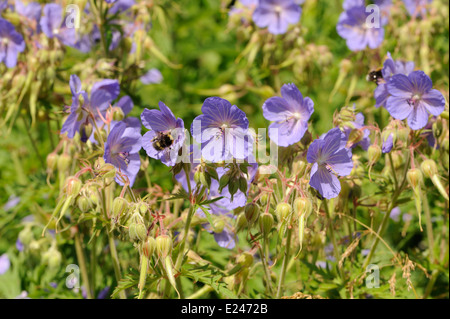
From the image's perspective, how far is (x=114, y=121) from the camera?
6.58ft

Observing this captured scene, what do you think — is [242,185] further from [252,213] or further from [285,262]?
[285,262]

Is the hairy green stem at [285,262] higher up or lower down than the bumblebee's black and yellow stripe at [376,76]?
lower down

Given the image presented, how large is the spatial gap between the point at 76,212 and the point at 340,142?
990 millimetres

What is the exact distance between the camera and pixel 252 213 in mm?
1725

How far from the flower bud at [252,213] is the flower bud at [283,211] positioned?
0.31ft

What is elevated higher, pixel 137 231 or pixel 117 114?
pixel 117 114

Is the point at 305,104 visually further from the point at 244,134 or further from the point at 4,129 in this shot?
the point at 4,129

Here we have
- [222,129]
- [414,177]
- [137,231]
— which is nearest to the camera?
[137,231]

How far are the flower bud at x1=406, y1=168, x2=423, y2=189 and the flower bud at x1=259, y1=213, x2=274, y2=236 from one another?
0.47 m

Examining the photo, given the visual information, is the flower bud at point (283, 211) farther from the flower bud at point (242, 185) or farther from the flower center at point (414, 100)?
the flower center at point (414, 100)

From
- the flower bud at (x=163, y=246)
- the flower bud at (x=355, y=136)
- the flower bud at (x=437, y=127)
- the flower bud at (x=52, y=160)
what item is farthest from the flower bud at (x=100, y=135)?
the flower bud at (x=437, y=127)

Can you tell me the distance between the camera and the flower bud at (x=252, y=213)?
1723mm

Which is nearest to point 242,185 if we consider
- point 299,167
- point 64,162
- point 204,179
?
point 204,179

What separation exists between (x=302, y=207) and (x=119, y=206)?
21.0 inches
